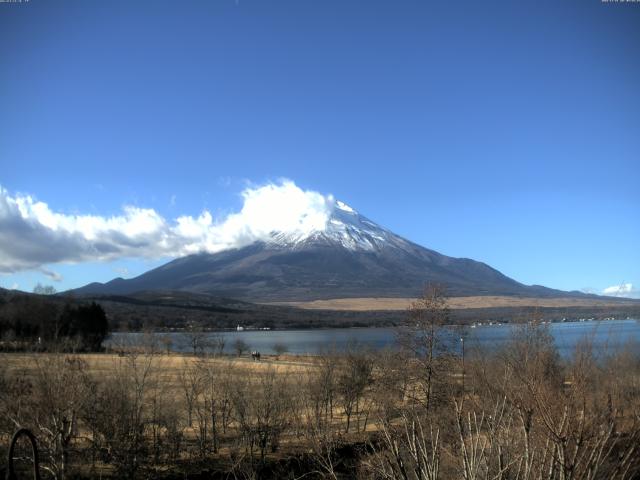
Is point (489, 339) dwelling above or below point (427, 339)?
below

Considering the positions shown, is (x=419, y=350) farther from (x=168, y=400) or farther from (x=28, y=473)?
(x=28, y=473)

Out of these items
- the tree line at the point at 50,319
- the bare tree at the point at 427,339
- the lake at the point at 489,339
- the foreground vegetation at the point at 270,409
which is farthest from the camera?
the tree line at the point at 50,319

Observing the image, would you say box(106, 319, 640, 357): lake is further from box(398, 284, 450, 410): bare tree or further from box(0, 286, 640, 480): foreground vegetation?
box(398, 284, 450, 410): bare tree

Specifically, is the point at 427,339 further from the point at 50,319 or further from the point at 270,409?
the point at 50,319

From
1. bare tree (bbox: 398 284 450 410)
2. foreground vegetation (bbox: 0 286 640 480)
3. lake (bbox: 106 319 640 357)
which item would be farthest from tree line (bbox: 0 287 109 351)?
bare tree (bbox: 398 284 450 410)

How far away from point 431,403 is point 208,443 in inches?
427

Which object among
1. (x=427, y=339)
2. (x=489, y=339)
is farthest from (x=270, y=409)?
(x=489, y=339)

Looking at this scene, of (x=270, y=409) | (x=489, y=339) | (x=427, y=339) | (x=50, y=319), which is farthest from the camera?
(x=50, y=319)

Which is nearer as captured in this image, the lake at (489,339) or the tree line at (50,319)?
the lake at (489,339)

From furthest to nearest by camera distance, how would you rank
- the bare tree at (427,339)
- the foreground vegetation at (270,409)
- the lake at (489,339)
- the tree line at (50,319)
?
the tree line at (50,319) < the bare tree at (427,339) < the lake at (489,339) < the foreground vegetation at (270,409)

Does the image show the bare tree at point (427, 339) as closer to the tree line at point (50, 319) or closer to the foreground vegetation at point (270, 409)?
the foreground vegetation at point (270, 409)

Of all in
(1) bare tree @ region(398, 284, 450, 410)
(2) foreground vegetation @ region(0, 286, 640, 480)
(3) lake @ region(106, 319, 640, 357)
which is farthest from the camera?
(1) bare tree @ region(398, 284, 450, 410)

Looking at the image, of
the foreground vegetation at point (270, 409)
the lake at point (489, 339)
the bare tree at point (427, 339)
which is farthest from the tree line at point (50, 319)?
the bare tree at point (427, 339)

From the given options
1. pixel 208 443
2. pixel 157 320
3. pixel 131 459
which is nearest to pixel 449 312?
pixel 208 443
